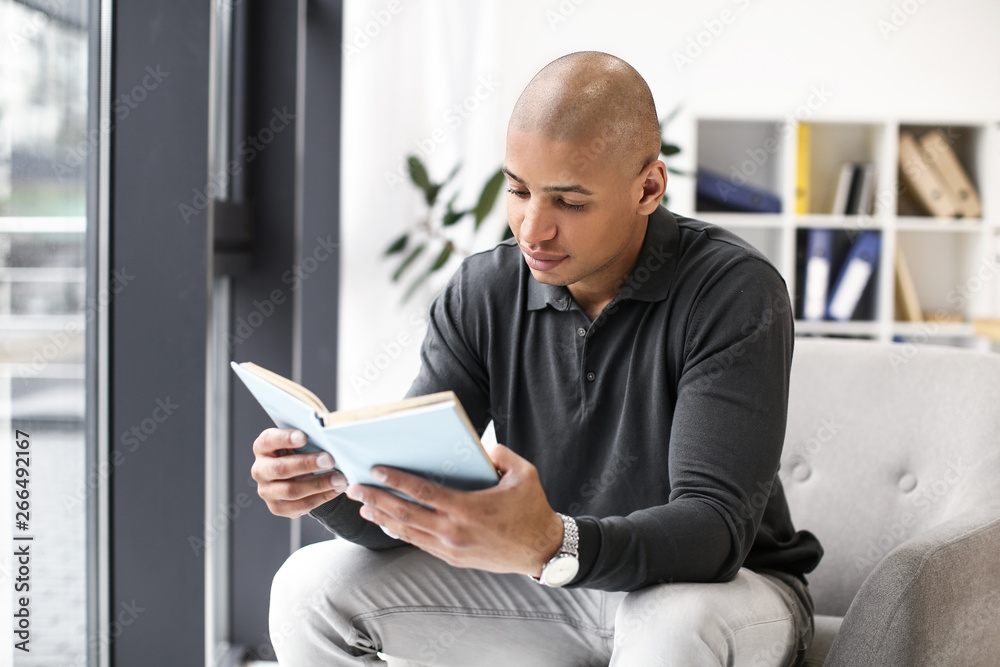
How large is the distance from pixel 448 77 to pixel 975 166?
1999mm

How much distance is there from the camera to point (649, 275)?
4.23 feet

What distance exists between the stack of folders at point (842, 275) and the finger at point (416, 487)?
2677 millimetres

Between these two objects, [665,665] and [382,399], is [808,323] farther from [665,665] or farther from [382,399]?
[665,665]

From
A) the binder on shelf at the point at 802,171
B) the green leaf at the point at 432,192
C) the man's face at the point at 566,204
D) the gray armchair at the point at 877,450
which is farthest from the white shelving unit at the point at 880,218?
the man's face at the point at 566,204

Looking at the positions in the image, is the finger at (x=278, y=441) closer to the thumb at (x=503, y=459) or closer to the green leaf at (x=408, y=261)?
the thumb at (x=503, y=459)

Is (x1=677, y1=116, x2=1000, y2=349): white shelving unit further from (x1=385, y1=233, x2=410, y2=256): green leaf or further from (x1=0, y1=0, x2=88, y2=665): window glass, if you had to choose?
(x1=0, y1=0, x2=88, y2=665): window glass

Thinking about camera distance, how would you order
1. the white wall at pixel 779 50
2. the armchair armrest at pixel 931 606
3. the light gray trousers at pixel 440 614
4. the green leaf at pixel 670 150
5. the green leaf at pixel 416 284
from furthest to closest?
the white wall at pixel 779 50 → the green leaf at pixel 416 284 → the green leaf at pixel 670 150 → the light gray trousers at pixel 440 614 → the armchair armrest at pixel 931 606

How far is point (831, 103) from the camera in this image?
3473 millimetres

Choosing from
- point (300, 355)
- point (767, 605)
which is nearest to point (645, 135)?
point (767, 605)

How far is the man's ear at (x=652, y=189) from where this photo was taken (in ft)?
4.20

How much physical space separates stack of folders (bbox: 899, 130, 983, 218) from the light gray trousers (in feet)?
8.23

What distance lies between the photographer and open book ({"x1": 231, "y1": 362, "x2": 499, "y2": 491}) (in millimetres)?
790

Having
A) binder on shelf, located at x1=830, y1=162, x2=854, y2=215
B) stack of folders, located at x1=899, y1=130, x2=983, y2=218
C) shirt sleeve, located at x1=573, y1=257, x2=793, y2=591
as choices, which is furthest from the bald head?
stack of folders, located at x1=899, y1=130, x2=983, y2=218

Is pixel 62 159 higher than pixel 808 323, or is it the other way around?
pixel 62 159
